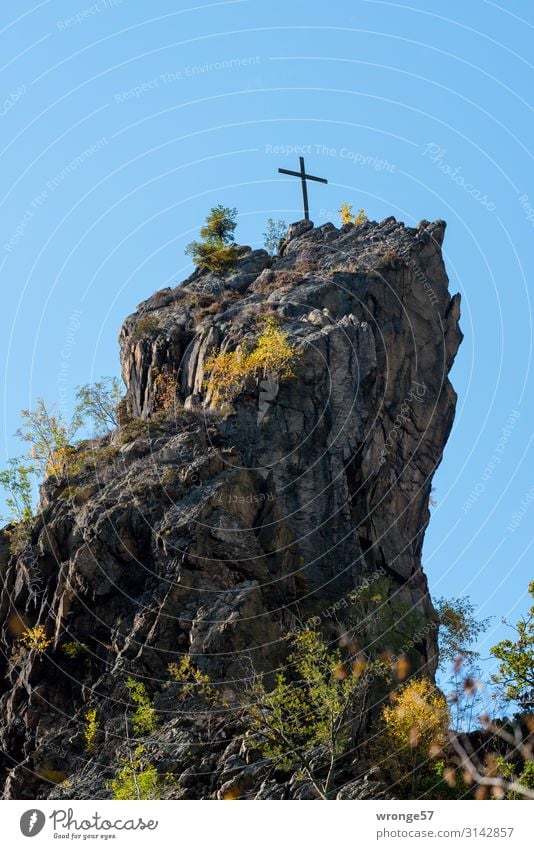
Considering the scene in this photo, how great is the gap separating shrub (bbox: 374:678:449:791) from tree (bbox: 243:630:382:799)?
162cm

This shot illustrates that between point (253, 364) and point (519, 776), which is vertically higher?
point (253, 364)

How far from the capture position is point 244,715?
65.5 m

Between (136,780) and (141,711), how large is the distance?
4.46 metres

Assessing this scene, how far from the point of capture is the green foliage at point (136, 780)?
62.8m

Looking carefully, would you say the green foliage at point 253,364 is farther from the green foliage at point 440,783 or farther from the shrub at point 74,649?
the green foliage at point 440,783

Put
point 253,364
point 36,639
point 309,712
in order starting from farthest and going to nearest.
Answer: point 253,364 < point 36,639 < point 309,712

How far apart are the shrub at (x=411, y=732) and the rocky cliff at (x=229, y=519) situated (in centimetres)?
222

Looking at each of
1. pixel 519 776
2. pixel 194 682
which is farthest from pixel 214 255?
pixel 519 776

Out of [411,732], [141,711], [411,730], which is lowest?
[411,732]

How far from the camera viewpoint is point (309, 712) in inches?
2576

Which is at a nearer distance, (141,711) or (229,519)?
(141,711)

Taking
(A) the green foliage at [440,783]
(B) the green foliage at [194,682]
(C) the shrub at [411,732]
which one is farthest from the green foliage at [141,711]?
(A) the green foliage at [440,783]

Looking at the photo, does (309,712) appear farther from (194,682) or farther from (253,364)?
(253,364)

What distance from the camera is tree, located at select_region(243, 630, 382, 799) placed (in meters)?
63.3
